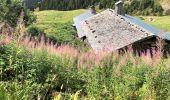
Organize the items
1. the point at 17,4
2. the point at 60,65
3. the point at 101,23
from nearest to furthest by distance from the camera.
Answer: the point at 60,65 < the point at 101,23 < the point at 17,4

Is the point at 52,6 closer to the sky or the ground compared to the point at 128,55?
closer to the ground

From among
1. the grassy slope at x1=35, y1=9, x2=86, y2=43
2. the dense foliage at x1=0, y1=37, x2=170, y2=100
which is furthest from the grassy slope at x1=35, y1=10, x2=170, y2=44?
the dense foliage at x1=0, y1=37, x2=170, y2=100

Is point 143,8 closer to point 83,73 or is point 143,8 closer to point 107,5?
point 107,5

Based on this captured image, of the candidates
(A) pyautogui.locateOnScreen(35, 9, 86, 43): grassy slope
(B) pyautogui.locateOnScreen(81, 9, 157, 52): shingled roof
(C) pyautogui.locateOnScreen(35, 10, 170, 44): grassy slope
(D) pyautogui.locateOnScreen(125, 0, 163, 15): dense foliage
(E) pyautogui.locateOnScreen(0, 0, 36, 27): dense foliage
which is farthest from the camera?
(D) pyautogui.locateOnScreen(125, 0, 163, 15): dense foliage

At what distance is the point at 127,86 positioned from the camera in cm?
1016

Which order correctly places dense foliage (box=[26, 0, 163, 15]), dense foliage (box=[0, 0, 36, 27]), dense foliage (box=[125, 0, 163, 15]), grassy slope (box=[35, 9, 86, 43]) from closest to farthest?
1. dense foliage (box=[0, 0, 36, 27])
2. grassy slope (box=[35, 9, 86, 43])
3. dense foliage (box=[125, 0, 163, 15])
4. dense foliage (box=[26, 0, 163, 15])

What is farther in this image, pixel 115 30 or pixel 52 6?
pixel 52 6

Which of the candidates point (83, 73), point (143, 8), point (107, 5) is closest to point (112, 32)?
point (83, 73)

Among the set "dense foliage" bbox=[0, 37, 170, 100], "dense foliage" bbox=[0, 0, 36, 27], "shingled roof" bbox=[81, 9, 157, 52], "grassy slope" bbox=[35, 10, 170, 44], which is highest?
"dense foliage" bbox=[0, 37, 170, 100]

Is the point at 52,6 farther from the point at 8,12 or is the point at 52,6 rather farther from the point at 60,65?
the point at 60,65

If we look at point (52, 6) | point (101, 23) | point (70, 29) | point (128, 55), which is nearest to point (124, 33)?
point (101, 23)

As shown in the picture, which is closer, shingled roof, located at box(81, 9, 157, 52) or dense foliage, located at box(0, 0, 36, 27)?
shingled roof, located at box(81, 9, 157, 52)

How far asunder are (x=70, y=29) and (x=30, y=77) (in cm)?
5704

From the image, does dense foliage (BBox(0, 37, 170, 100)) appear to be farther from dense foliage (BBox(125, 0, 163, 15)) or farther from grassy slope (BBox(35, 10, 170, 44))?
dense foliage (BBox(125, 0, 163, 15))
